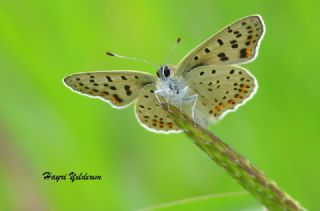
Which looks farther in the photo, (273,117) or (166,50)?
(166,50)

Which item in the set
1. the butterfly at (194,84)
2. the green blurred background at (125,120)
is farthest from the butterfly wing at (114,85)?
the green blurred background at (125,120)

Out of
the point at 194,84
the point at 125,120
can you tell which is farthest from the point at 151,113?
the point at 125,120

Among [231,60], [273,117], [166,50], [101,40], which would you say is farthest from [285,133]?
[101,40]

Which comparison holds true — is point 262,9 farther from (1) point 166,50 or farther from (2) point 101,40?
(2) point 101,40

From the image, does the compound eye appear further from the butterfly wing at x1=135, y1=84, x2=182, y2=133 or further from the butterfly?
the butterfly wing at x1=135, y1=84, x2=182, y2=133

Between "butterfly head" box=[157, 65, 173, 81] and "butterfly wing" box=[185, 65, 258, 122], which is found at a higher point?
"butterfly head" box=[157, 65, 173, 81]

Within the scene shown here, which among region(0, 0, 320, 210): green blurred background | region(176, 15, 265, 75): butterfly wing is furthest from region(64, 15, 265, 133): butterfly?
region(0, 0, 320, 210): green blurred background
